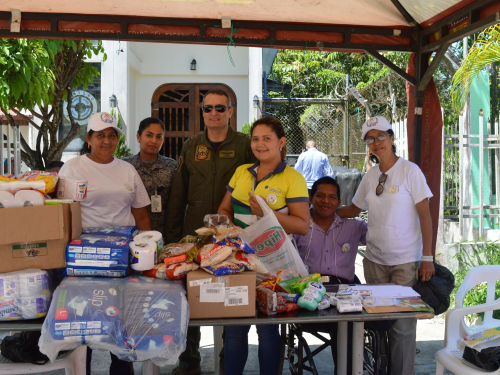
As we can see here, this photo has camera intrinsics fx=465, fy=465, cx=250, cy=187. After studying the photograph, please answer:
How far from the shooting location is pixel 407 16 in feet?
12.4

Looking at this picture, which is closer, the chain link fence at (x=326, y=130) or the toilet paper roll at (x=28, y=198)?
the toilet paper roll at (x=28, y=198)

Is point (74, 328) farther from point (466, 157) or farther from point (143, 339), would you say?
point (466, 157)

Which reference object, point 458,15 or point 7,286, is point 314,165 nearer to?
point 458,15

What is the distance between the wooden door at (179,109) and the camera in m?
10.9

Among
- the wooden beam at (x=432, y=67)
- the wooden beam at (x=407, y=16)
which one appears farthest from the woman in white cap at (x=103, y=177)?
the wooden beam at (x=432, y=67)

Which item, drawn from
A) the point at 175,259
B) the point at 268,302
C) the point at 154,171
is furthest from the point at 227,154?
the point at 268,302

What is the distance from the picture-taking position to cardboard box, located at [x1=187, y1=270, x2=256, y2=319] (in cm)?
220

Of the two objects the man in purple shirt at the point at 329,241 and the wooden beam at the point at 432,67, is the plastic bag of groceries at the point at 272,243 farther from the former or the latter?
the wooden beam at the point at 432,67

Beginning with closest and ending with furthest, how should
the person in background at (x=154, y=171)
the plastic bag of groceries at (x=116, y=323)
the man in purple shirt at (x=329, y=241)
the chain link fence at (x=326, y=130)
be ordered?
the plastic bag of groceries at (x=116, y=323) < the man in purple shirt at (x=329, y=241) < the person in background at (x=154, y=171) < the chain link fence at (x=326, y=130)

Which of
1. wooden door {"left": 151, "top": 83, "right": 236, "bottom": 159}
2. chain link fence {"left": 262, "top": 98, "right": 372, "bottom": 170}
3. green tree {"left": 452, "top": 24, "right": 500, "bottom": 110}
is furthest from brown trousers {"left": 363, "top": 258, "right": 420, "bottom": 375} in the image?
wooden door {"left": 151, "top": 83, "right": 236, "bottom": 159}

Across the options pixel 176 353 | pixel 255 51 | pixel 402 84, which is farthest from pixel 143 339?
pixel 402 84

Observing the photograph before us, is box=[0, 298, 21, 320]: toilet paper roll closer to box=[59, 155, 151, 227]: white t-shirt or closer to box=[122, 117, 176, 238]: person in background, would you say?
box=[59, 155, 151, 227]: white t-shirt

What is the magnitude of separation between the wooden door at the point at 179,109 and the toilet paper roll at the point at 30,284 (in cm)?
881

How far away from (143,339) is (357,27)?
3.05 metres
